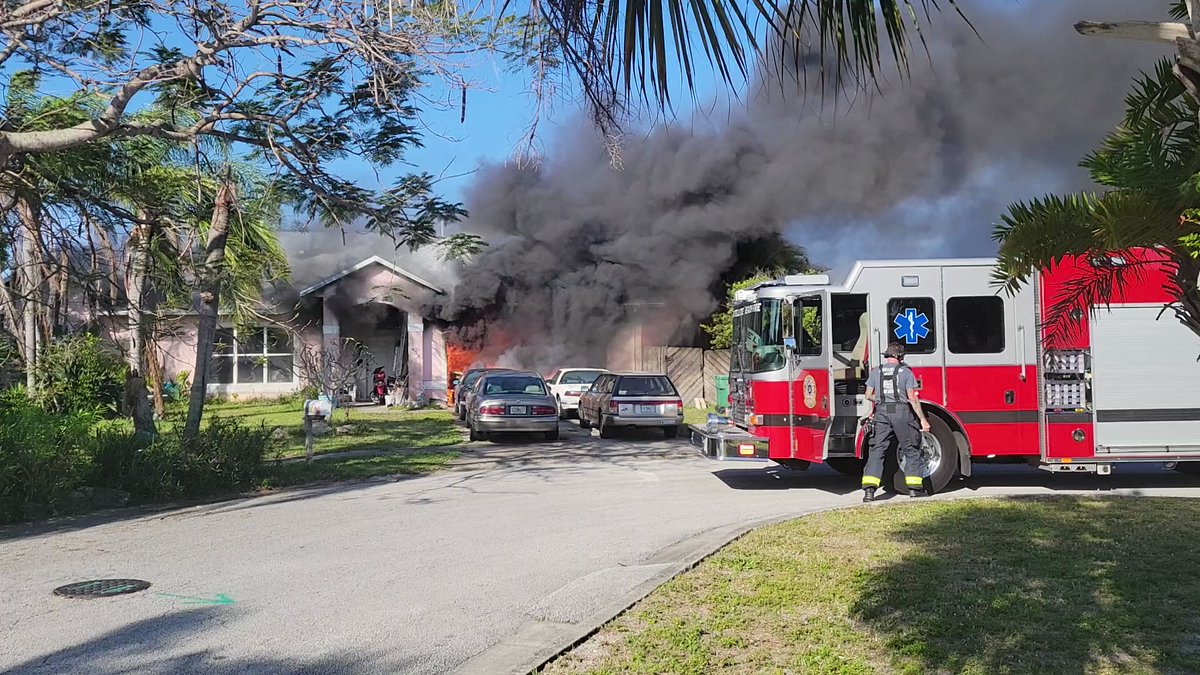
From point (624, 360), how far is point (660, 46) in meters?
23.6

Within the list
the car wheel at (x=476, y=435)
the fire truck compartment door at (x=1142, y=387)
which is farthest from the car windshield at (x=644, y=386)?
the fire truck compartment door at (x=1142, y=387)

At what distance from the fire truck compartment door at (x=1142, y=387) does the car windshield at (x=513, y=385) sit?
33.9ft

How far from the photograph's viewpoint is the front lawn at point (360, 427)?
16.6 meters

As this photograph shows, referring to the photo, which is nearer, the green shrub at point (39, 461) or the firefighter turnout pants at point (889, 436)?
the green shrub at point (39, 461)

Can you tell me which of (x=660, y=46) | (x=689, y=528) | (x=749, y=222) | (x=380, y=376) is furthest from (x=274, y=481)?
(x=380, y=376)

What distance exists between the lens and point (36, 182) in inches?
403

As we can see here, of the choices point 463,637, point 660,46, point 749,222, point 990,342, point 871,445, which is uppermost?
point 749,222

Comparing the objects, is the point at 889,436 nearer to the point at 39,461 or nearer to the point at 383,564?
the point at 383,564

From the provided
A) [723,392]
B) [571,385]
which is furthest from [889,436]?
[571,385]

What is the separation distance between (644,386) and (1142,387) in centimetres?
992

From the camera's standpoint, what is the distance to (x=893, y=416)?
32.0ft

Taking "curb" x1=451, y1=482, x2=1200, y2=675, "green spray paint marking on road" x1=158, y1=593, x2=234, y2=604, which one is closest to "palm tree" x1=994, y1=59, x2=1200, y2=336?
"curb" x1=451, y1=482, x2=1200, y2=675

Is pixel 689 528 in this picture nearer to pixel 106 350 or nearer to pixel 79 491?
pixel 79 491

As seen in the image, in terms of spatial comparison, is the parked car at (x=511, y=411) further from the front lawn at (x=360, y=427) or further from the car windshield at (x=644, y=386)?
the car windshield at (x=644, y=386)
